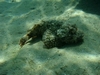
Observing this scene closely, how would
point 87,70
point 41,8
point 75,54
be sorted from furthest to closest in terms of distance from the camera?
point 41,8 < point 75,54 < point 87,70

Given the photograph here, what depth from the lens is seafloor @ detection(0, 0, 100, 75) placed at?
10.1ft

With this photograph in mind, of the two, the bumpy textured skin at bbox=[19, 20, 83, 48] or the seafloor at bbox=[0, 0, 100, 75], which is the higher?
the bumpy textured skin at bbox=[19, 20, 83, 48]

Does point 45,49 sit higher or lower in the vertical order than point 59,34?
lower

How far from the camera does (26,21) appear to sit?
4.94 metres

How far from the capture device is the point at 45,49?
3.52 metres

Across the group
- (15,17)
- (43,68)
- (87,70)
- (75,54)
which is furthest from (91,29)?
(15,17)

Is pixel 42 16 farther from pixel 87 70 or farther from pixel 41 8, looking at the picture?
pixel 87 70

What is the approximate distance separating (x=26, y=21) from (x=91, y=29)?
1.93 metres

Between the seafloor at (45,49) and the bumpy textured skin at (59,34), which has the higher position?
the bumpy textured skin at (59,34)

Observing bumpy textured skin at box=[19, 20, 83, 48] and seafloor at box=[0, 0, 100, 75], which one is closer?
seafloor at box=[0, 0, 100, 75]

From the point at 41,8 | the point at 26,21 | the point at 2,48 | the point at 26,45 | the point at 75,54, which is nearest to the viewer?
the point at 75,54

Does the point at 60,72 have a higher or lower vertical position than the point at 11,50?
higher

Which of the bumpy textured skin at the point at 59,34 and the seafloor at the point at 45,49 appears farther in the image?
the bumpy textured skin at the point at 59,34

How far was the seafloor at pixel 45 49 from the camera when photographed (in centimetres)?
306
